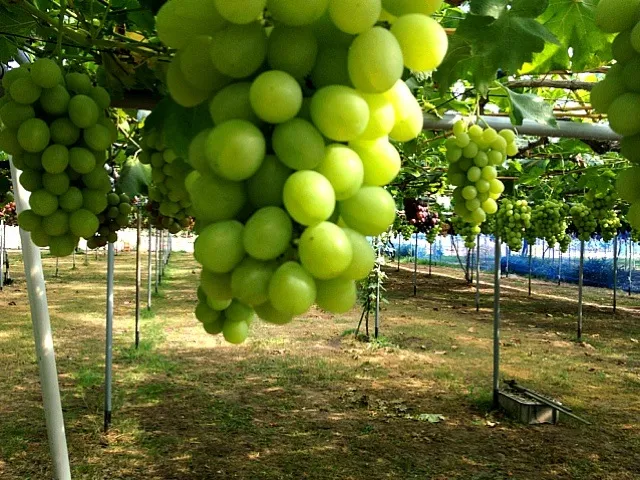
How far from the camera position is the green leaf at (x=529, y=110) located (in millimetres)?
2633

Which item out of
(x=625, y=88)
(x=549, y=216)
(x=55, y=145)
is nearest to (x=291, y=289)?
(x=625, y=88)

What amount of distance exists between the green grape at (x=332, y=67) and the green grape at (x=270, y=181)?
0.35 ft

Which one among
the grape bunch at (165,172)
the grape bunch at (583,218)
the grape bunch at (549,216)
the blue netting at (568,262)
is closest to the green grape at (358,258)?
the grape bunch at (165,172)

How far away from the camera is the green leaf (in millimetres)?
2633

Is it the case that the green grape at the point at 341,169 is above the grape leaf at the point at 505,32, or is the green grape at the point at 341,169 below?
below

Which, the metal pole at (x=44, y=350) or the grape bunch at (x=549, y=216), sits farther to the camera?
the grape bunch at (x=549, y=216)

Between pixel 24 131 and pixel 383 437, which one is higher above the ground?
pixel 24 131

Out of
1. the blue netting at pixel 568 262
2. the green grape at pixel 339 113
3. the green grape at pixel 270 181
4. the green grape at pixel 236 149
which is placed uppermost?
the green grape at pixel 339 113

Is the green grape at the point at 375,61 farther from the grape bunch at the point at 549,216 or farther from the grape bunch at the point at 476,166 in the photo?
the grape bunch at the point at 549,216

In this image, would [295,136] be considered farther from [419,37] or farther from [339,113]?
[419,37]

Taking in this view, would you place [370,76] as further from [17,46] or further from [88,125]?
[17,46]

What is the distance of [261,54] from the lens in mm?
638

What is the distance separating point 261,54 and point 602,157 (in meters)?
6.59

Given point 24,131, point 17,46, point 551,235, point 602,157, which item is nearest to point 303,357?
point 551,235
